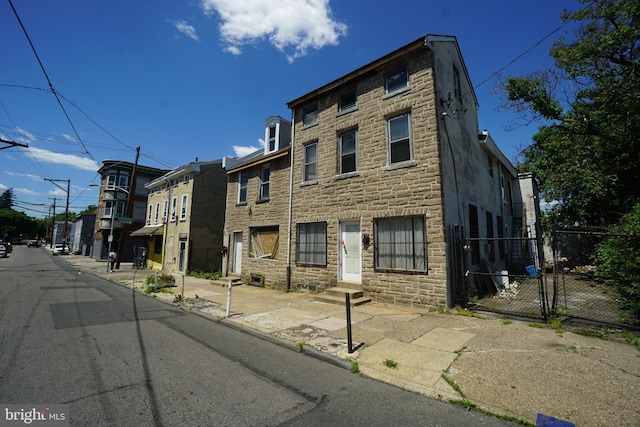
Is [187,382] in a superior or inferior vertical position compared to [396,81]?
inferior

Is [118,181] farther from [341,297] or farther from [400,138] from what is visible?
[400,138]

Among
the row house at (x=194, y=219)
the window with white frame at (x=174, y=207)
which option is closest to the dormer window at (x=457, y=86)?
the row house at (x=194, y=219)

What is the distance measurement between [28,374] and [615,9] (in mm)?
21223

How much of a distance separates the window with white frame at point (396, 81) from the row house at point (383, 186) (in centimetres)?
4

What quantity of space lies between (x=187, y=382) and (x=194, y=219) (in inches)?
748

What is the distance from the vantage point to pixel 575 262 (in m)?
20.6

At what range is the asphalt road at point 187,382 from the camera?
3396mm

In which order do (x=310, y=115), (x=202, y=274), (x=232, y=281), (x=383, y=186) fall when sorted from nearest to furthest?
1. (x=383, y=186)
2. (x=310, y=115)
3. (x=232, y=281)
4. (x=202, y=274)

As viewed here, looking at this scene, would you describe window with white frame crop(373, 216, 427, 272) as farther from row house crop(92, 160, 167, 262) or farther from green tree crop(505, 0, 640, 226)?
row house crop(92, 160, 167, 262)

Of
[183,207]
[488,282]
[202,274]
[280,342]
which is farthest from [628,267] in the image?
[183,207]

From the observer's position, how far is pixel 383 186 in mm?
10125

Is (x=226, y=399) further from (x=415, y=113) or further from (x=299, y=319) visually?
(x=415, y=113)

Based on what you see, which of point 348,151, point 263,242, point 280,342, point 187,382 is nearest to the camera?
point 187,382

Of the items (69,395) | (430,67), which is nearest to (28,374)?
(69,395)
